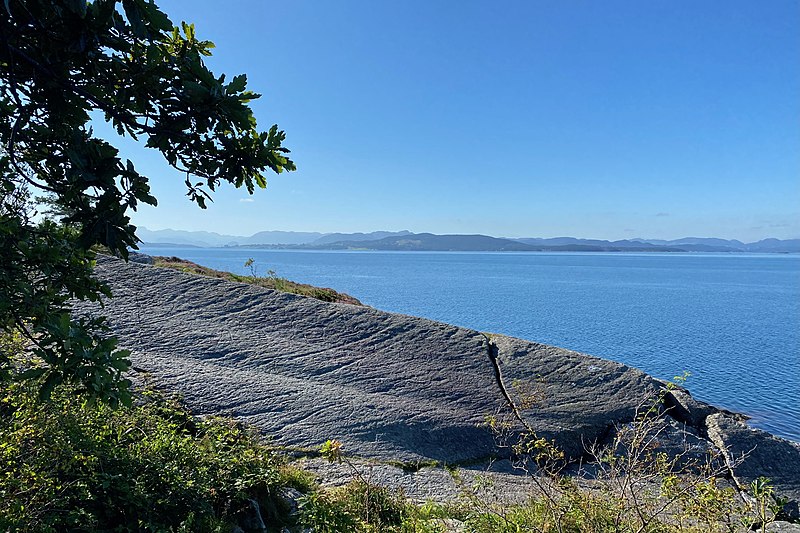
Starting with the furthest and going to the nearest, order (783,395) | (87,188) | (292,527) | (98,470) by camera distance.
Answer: (783,395) < (292,527) < (98,470) < (87,188)

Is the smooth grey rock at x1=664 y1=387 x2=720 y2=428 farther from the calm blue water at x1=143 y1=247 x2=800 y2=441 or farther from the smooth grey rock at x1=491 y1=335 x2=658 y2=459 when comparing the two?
the calm blue water at x1=143 y1=247 x2=800 y2=441

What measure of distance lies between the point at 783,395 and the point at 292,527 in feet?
59.3

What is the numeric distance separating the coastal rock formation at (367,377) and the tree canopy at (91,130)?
4.97 meters

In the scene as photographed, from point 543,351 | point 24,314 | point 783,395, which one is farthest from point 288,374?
point 783,395

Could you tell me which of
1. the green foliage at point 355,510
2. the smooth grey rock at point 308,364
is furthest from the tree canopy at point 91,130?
the smooth grey rock at point 308,364

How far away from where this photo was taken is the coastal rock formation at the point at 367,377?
7219mm

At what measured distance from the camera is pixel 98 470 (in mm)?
3848

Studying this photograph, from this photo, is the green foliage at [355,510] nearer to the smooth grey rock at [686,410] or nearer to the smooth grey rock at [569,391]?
the smooth grey rock at [569,391]

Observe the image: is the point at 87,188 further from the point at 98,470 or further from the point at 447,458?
the point at 447,458

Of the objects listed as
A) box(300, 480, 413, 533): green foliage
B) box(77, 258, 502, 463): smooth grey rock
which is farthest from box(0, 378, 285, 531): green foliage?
box(77, 258, 502, 463): smooth grey rock

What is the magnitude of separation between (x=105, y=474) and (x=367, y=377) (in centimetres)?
524

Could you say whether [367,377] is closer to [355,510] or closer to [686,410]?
[355,510]

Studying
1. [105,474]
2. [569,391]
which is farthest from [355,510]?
[569,391]

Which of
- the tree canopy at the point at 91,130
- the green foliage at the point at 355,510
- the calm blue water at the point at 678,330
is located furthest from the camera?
the calm blue water at the point at 678,330
